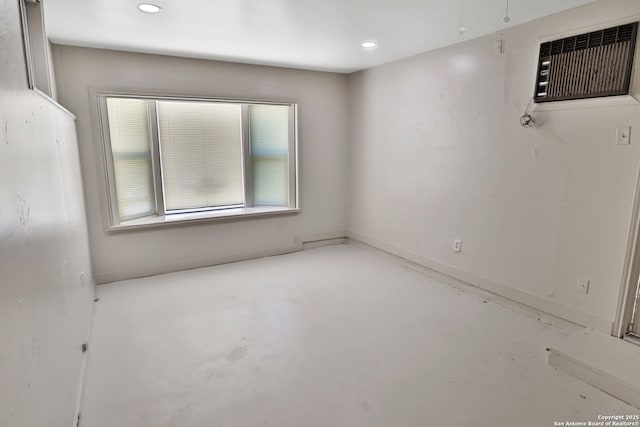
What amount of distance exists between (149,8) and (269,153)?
7.43 ft

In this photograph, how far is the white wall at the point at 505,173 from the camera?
2.46 metres

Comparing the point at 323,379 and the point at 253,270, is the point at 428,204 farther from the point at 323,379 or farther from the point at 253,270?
the point at 323,379

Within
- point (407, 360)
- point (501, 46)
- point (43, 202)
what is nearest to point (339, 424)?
point (407, 360)

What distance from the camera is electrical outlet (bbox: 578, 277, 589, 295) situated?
102 inches

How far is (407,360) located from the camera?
2303mm

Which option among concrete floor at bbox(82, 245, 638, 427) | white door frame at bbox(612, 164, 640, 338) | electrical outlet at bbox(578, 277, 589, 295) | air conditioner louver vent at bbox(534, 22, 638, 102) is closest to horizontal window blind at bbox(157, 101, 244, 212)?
concrete floor at bbox(82, 245, 638, 427)

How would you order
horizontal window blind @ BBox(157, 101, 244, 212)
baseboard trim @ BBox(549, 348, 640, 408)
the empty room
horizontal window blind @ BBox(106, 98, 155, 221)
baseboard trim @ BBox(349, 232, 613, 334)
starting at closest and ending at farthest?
the empty room, baseboard trim @ BBox(549, 348, 640, 408), baseboard trim @ BBox(349, 232, 613, 334), horizontal window blind @ BBox(106, 98, 155, 221), horizontal window blind @ BBox(157, 101, 244, 212)

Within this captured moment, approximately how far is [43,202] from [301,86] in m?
3.45

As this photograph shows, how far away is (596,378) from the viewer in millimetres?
2066

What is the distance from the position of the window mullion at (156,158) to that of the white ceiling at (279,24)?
0.62 meters

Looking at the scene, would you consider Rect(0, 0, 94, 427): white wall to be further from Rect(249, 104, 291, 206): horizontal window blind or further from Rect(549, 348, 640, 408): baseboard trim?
Rect(549, 348, 640, 408): baseboard trim

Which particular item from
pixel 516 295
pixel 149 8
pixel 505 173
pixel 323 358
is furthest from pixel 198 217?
pixel 516 295

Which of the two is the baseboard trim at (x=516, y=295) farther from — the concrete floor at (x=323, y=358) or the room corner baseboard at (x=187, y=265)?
the room corner baseboard at (x=187, y=265)

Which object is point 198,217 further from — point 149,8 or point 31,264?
point 31,264
